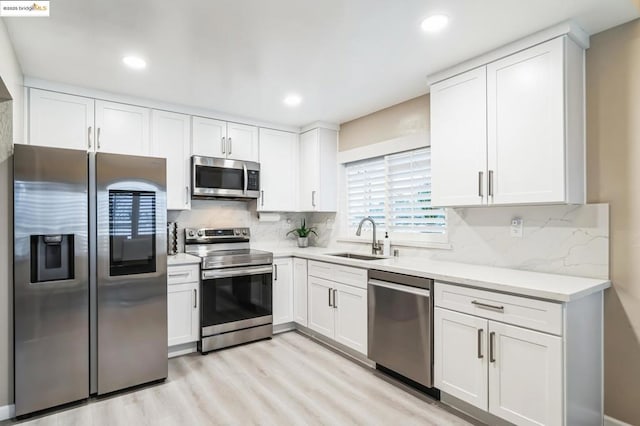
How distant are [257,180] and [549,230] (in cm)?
287

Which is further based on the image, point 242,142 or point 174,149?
point 242,142

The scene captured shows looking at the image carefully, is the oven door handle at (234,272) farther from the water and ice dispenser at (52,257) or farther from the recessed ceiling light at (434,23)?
the recessed ceiling light at (434,23)

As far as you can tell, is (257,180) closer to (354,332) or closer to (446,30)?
(354,332)

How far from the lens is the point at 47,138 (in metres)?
2.95

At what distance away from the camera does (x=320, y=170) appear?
166 inches

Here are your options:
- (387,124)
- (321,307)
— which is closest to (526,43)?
(387,124)

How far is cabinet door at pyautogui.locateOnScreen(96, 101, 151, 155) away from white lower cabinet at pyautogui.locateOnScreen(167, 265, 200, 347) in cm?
121

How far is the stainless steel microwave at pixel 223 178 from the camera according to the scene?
3.65 metres

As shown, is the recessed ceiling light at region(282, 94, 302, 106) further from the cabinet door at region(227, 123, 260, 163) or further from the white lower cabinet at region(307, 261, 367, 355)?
the white lower cabinet at region(307, 261, 367, 355)

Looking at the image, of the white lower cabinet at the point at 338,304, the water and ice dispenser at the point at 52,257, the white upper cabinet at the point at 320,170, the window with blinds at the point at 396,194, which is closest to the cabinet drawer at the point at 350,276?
the white lower cabinet at the point at 338,304

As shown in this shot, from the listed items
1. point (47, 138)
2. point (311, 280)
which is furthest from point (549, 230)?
point (47, 138)

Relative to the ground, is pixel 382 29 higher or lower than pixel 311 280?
higher

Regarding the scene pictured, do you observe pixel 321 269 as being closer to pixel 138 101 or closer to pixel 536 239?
pixel 536 239

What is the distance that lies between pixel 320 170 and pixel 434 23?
7.60ft
